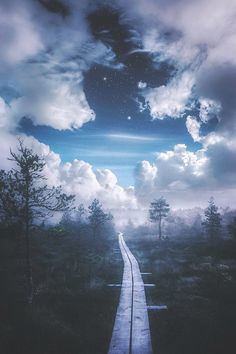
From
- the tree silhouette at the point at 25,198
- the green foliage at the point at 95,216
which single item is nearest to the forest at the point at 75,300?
the tree silhouette at the point at 25,198

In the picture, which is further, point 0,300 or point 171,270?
point 171,270

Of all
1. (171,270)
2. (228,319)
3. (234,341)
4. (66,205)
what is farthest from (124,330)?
(171,270)

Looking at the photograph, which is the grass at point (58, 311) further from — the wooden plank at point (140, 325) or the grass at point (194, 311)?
the grass at point (194, 311)

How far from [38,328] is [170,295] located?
9.62 metres

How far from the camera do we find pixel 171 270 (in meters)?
22.4

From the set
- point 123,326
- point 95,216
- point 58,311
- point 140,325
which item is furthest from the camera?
point 95,216

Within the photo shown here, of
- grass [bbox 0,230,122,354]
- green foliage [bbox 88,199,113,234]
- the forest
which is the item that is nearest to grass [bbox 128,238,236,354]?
the forest

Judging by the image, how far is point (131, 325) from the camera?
428 inches

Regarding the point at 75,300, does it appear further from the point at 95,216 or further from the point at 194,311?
the point at 95,216

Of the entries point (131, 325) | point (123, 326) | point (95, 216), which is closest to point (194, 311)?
point (131, 325)

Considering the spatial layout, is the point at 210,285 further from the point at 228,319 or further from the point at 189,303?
the point at 228,319

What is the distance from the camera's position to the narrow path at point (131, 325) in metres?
8.84

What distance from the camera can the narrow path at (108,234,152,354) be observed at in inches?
348

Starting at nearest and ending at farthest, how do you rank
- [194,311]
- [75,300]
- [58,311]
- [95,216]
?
[58,311]
[194,311]
[75,300]
[95,216]
